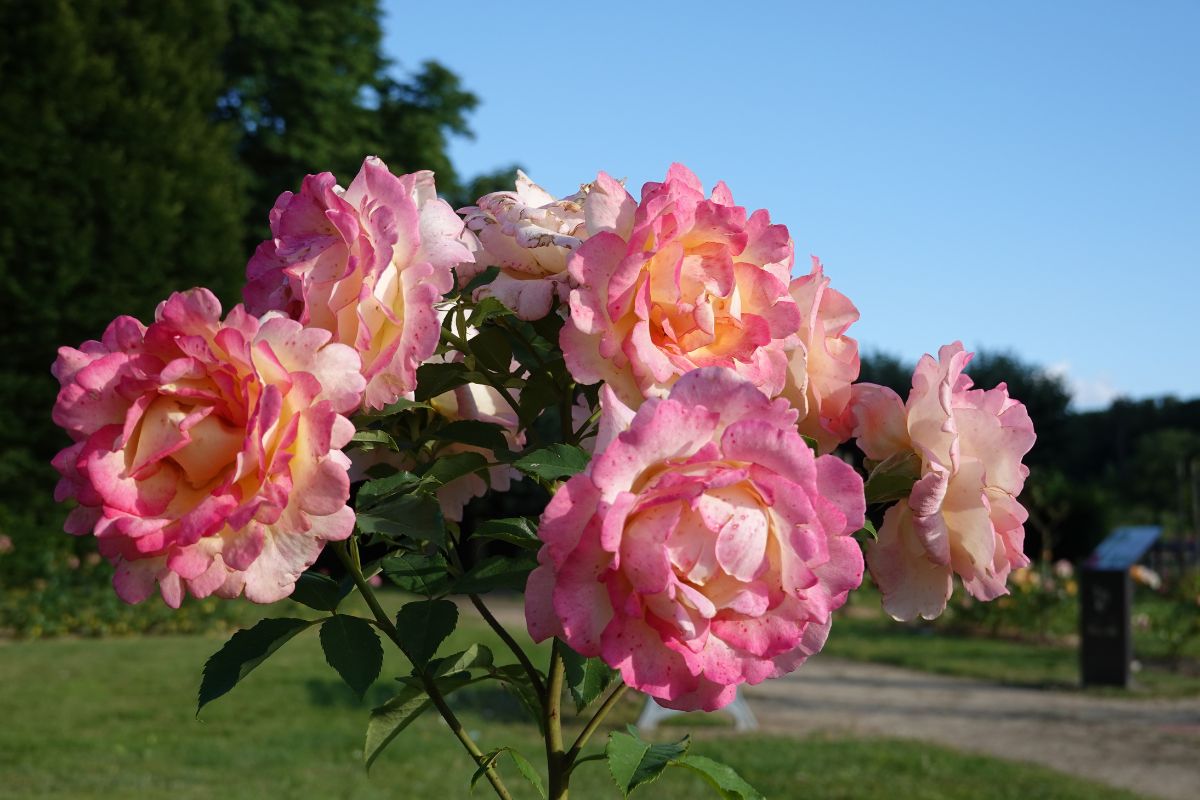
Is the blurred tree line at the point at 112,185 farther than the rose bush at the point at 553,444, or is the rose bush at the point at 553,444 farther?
the blurred tree line at the point at 112,185

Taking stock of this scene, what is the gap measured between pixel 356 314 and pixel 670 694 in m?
0.36

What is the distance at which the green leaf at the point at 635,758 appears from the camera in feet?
3.06

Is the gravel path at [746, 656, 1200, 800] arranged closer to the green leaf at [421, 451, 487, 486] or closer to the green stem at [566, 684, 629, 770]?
the green stem at [566, 684, 629, 770]

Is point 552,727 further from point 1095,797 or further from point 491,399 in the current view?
point 1095,797

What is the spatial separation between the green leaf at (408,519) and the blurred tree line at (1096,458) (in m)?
15.5

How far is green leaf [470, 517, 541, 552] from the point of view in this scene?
3.07 ft

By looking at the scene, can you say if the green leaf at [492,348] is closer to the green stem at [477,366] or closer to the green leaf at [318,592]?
the green stem at [477,366]

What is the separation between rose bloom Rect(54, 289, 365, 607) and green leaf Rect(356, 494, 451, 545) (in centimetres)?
15

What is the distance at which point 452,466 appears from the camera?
3.46 feet

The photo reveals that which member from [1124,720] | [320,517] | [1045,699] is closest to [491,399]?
[320,517]

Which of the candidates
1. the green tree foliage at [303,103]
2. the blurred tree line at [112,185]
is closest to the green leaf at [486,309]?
the blurred tree line at [112,185]

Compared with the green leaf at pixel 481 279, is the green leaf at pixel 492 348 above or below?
below

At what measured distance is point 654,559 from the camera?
73 cm

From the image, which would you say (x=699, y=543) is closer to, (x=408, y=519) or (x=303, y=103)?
(x=408, y=519)
